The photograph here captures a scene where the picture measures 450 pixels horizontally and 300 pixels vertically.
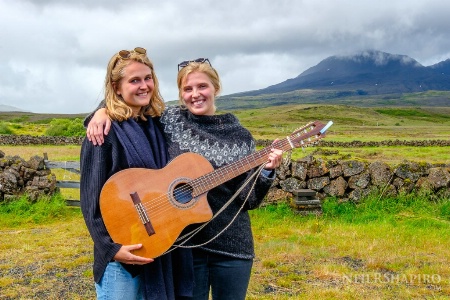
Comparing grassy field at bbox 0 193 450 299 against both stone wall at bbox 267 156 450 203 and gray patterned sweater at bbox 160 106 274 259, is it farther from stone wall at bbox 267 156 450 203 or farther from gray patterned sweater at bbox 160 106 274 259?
gray patterned sweater at bbox 160 106 274 259

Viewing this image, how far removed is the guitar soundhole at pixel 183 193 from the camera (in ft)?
9.53

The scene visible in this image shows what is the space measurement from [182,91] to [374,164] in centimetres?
717

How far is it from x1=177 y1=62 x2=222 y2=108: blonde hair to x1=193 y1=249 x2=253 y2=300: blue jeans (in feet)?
3.53

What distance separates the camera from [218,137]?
3.06 meters

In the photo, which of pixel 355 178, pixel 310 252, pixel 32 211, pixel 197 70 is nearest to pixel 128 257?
pixel 197 70

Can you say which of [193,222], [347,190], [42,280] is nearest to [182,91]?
[193,222]

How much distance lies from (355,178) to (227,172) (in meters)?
6.89

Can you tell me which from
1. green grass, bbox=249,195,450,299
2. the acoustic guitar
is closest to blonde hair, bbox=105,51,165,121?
the acoustic guitar

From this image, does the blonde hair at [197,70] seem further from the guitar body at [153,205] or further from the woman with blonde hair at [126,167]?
the guitar body at [153,205]

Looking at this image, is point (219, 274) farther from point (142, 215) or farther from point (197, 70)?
point (197, 70)

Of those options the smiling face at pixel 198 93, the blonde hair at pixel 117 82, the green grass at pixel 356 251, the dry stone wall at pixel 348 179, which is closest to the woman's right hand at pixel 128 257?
the blonde hair at pixel 117 82

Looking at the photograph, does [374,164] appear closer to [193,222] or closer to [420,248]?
[420,248]

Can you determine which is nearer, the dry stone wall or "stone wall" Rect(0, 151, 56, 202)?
the dry stone wall

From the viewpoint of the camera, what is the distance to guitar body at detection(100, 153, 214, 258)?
8.73ft
